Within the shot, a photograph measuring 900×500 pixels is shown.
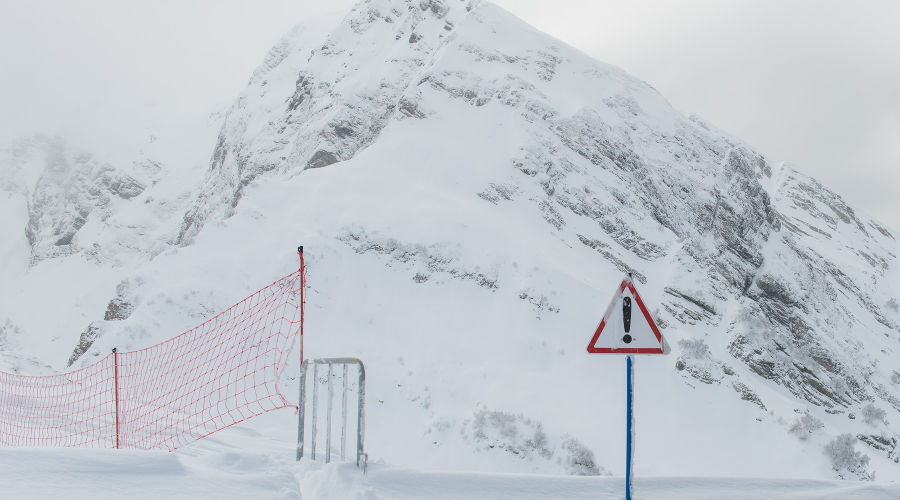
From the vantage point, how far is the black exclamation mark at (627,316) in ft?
18.5

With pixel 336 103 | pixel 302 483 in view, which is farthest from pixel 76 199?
pixel 302 483

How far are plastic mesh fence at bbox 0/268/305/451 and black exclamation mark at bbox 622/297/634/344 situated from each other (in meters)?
3.20

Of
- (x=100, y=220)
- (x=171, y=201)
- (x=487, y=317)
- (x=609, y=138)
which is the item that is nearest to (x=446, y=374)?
(x=487, y=317)

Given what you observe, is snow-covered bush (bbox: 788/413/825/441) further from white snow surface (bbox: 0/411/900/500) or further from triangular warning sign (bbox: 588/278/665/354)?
triangular warning sign (bbox: 588/278/665/354)

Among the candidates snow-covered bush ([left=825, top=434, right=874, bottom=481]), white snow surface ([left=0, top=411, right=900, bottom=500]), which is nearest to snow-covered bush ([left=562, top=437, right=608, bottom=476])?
snow-covered bush ([left=825, top=434, right=874, bottom=481])

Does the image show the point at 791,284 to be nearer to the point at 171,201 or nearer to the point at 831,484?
the point at 831,484

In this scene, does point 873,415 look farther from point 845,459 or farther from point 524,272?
point 524,272

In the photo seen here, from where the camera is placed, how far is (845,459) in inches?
866

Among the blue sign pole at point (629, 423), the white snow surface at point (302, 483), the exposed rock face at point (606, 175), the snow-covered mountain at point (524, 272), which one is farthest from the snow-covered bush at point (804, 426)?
the blue sign pole at point (629, 423)

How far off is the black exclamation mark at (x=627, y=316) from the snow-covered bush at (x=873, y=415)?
94.1 ft

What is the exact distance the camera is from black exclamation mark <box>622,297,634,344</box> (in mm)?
5629

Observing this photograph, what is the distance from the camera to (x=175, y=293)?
77.5 ft

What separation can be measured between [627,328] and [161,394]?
15856mm

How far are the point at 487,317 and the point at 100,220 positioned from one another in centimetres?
8070
